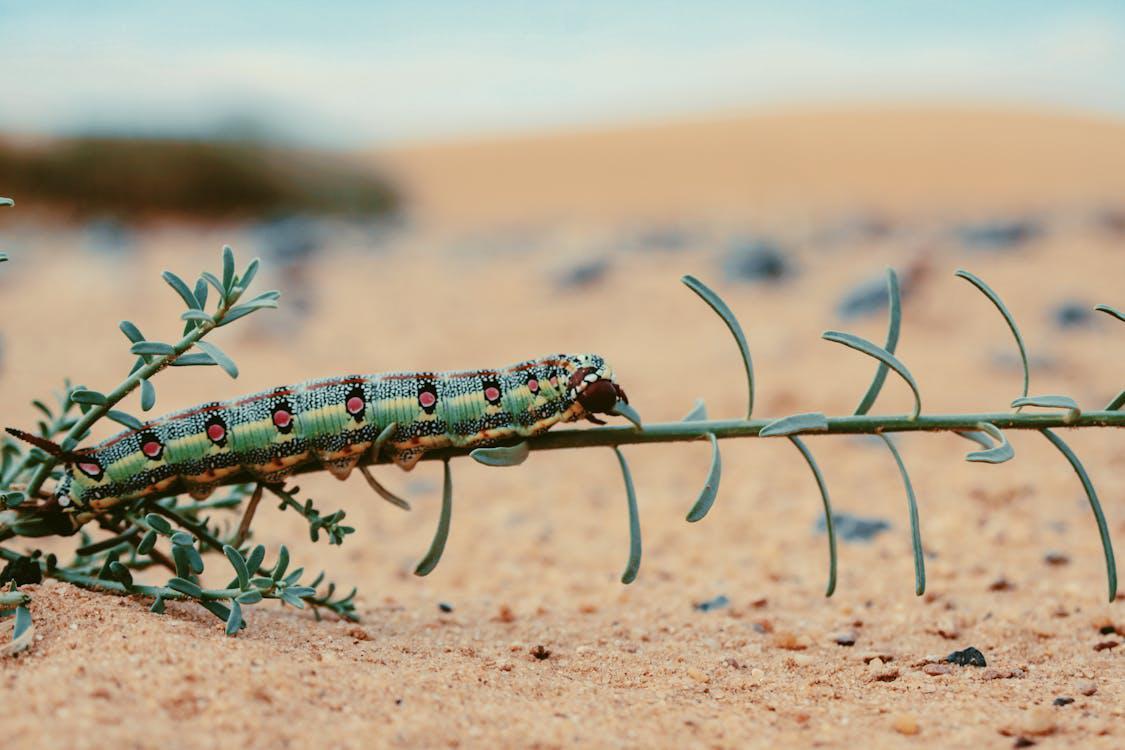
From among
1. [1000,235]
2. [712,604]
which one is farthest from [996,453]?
[1000,235]

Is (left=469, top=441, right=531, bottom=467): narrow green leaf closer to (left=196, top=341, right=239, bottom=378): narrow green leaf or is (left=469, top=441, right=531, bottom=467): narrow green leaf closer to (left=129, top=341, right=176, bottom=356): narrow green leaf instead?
(left=196, top=341, right=239, bottom=378): narrow green leaf

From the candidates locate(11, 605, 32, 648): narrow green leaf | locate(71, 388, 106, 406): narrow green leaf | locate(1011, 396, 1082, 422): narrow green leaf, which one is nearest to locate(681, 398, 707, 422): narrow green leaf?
locate(1011, 396, 1082, 422): narrow green leaf

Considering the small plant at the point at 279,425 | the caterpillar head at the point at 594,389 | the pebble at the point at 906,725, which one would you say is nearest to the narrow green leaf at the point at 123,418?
the small plant at the point at 279,425

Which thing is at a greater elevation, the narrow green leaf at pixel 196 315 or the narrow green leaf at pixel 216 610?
the narrow green leaf at pixel 196 315

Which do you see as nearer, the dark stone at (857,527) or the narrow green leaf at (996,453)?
the narrow green leaf at (996,453)

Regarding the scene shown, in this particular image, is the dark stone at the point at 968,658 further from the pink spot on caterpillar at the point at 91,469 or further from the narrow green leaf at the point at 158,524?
the pink spot on caterpillar at the point at 91,469

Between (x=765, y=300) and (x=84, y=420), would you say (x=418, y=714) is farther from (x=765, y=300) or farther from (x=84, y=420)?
(x=765, y=300)
